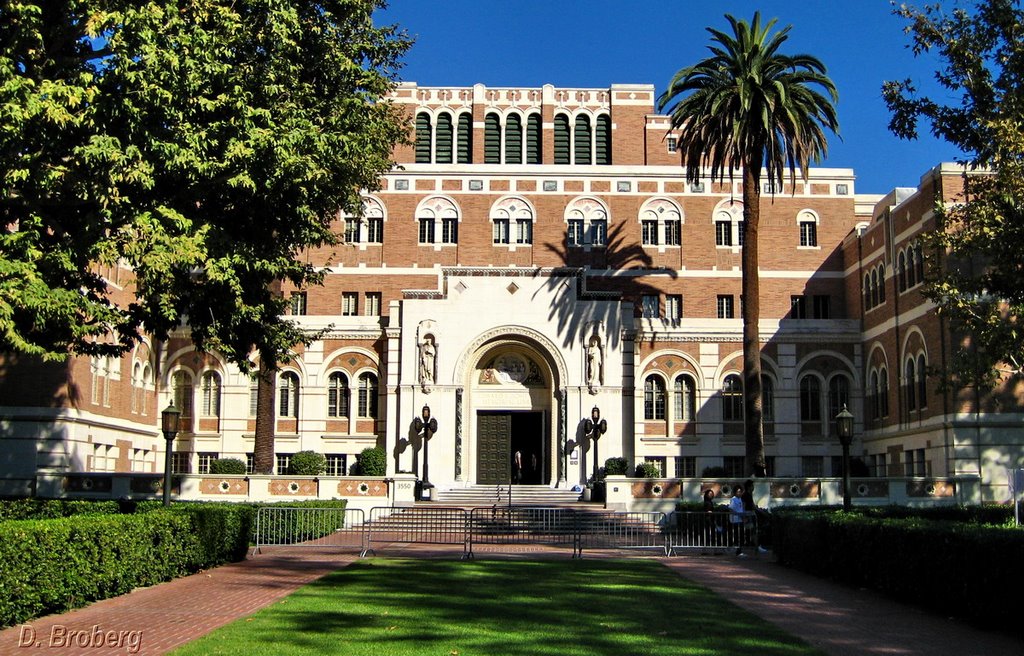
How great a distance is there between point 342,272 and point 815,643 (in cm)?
3609

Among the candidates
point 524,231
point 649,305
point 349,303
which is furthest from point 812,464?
point 349,303

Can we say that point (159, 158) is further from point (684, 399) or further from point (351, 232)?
point (684, 399)

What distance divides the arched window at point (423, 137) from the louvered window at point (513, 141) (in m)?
3.81

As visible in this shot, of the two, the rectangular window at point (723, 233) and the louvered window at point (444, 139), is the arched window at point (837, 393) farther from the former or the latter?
the louvered window at point (444, 139)

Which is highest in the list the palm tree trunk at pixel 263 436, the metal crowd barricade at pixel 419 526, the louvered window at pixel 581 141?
the louvered window at pixel 581 141

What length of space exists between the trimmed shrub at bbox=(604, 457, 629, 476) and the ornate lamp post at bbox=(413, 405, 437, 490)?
6.73 meters

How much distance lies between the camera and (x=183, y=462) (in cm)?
4444

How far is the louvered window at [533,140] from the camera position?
51.2 meters

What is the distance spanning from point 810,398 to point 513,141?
19099mm

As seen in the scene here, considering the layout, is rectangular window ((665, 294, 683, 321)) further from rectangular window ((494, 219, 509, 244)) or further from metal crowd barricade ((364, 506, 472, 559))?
metal crowd barricade ((364, 506, 472, 559))

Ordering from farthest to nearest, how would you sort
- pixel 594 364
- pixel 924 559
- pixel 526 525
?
pixel 594 364 → pixel 526 525 → pixel 924 559

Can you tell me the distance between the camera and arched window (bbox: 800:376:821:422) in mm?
44375

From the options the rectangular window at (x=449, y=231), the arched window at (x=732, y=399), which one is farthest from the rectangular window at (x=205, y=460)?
the arched window at (x=732, y=399)

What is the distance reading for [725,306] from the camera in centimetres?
4675
